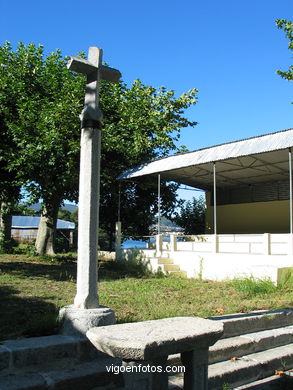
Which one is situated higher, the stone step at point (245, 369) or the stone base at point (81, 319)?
the stone base at point (81, 319)

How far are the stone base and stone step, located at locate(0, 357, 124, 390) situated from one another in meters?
0.34

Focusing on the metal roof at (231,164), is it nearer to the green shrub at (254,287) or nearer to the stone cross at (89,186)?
the green shrub at (254,287)

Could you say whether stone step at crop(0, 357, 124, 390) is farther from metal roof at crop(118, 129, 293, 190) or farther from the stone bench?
metal roof at crop(118, 129, 293, 190)

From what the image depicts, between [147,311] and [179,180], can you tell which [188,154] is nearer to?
[179,180]

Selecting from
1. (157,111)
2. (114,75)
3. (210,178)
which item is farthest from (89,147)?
(210,178)

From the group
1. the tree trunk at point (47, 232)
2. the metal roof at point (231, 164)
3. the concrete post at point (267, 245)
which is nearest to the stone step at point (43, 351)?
the concrete post at point (267, 245)

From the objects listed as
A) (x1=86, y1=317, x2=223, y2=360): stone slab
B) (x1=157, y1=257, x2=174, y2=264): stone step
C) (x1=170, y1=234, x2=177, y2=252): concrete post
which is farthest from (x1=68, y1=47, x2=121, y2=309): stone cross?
(x1=170, y1=234, x2=177, y2=252): concrete post

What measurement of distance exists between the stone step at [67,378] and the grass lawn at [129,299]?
2.51 ft

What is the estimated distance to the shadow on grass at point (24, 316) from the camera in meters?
4.35

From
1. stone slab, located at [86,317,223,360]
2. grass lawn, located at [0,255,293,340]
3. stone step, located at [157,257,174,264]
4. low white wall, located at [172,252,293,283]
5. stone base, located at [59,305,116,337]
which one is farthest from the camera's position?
stone step, located at [157,257,174,264]

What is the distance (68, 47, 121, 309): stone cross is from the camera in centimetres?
426

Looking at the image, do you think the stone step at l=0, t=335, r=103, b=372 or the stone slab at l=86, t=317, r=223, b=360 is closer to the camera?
the stone slab at l=86, t=317, r=223, b=360

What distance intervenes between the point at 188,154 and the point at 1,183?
28.8 ft

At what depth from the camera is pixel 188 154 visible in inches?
546
